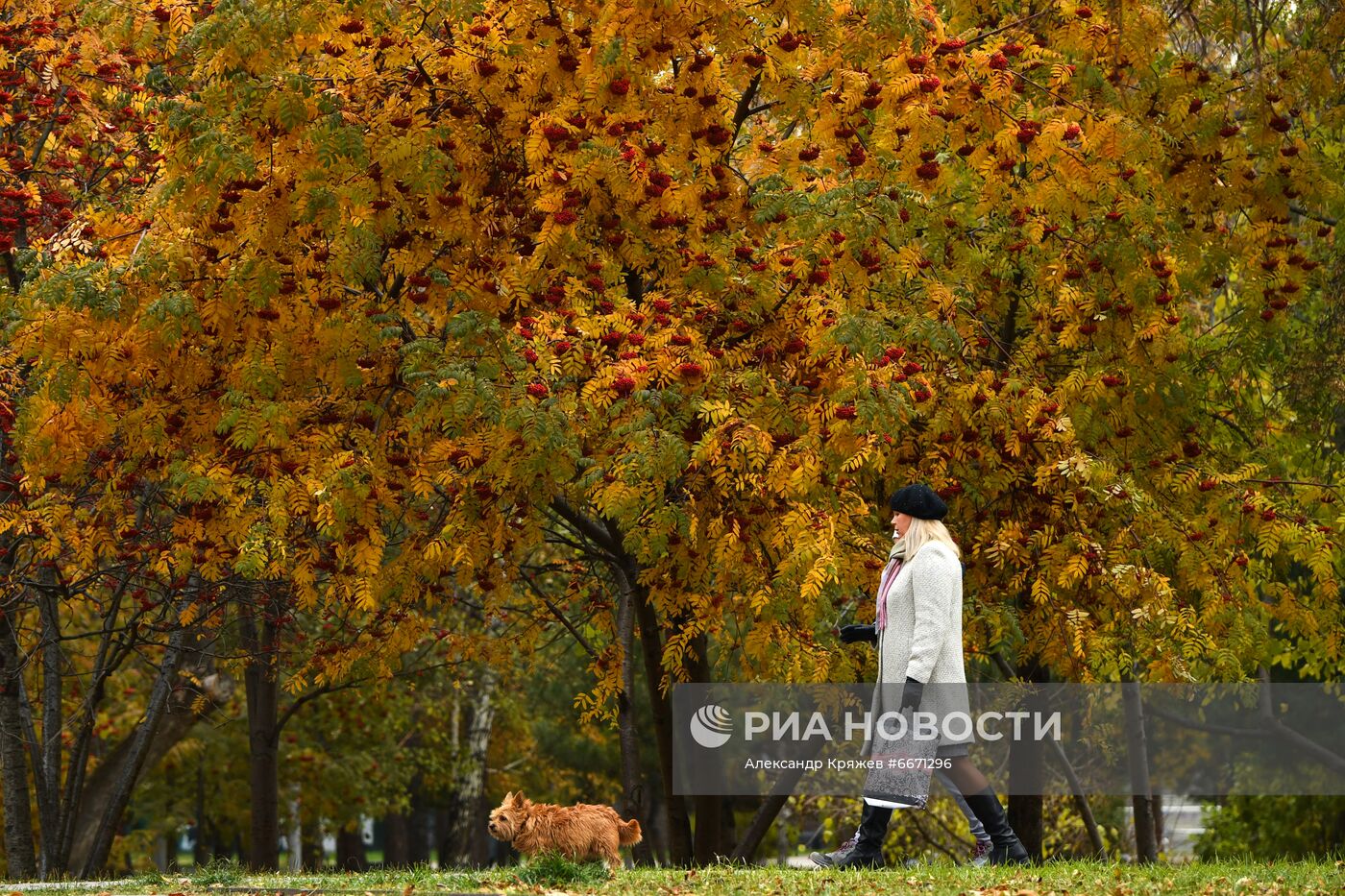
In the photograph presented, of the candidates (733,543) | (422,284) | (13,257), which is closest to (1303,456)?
(733,543)

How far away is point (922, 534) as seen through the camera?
754 cm

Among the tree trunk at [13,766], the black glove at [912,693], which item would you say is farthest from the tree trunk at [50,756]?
the black glove at [912,693]

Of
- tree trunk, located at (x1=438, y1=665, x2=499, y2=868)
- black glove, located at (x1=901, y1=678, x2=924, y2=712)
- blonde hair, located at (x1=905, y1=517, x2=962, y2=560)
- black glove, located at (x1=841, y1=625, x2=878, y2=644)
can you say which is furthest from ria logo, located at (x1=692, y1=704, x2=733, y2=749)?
tree trunk, located at (x1=438, y1=665, x2=499, y2=868)

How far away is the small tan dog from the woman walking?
1.18 m

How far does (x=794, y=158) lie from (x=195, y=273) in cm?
387

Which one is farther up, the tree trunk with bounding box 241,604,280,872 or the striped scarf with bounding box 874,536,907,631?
the striped scarf with bounding box 874,536,907,631

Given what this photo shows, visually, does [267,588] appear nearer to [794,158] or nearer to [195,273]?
[195,273]

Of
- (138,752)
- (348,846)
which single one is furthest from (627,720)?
(348,846)

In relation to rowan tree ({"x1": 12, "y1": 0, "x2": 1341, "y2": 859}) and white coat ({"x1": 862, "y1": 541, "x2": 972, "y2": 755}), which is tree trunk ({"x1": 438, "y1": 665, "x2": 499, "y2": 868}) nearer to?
rowan tree ({"x1": 12, "y1": 0, "x2": 1341, "y2": 859})

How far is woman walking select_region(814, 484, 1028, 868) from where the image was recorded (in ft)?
24.1

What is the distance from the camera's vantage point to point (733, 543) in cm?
905

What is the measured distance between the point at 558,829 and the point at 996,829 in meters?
2.23

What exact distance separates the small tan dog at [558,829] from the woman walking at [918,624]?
1.18m

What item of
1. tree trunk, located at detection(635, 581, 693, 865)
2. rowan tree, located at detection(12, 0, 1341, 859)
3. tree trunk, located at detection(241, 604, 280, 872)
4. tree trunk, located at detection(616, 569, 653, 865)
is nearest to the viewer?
rowan tree, located at detection(12, 0, 1341, 859)
